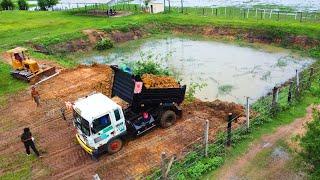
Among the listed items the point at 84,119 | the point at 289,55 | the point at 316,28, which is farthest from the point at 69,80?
the point at 316,28

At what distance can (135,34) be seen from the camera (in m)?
38.8

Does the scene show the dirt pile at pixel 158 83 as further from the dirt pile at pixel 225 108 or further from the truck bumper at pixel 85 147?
the truck bumper at pixel 85 147

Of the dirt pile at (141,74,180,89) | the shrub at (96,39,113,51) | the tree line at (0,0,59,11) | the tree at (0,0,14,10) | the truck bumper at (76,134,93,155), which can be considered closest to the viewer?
the truck bumper at (76,134,93,155)

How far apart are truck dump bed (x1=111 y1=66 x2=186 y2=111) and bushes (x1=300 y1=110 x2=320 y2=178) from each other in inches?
261

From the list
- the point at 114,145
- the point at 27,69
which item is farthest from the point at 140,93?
the point at 27,69

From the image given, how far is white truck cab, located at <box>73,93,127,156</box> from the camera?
1473cm

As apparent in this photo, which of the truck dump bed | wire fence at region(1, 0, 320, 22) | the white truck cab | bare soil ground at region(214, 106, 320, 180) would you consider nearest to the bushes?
bare soil ground at region(214, 106, 320, 180)

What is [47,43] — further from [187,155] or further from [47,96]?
[187,155]

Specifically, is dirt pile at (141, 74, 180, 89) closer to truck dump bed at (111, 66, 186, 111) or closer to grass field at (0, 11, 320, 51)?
truck dump bed at (111, 66, 186, 111)

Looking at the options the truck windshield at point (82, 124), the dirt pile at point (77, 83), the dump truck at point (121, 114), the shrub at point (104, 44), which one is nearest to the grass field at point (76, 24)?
the shrub at point (104, 44)

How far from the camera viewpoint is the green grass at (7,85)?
77.7 feet

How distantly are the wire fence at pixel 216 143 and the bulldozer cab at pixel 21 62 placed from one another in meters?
13.9

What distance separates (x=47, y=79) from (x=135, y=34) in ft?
49.0

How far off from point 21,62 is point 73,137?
434 inches
